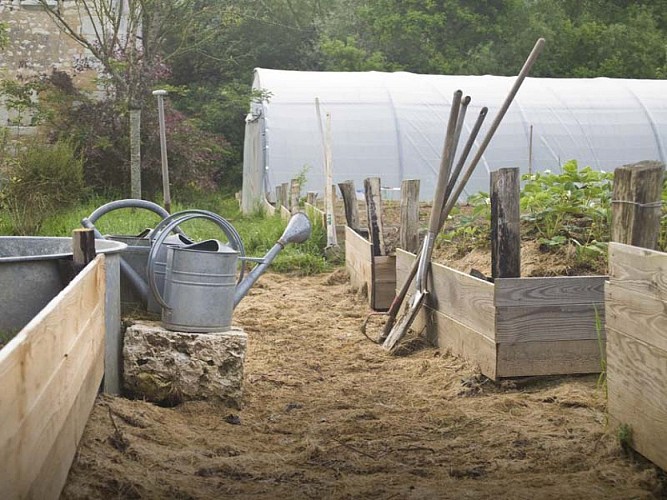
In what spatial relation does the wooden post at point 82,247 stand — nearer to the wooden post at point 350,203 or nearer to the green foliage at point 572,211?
the green foliage at point 572,211

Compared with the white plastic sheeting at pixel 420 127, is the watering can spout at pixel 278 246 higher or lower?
lower

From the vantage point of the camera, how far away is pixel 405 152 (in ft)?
48.9

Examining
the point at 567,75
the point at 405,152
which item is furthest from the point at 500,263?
the point at 567,75

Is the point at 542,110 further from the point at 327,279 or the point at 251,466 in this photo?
the point at 251,466

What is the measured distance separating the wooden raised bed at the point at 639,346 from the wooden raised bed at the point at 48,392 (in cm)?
173

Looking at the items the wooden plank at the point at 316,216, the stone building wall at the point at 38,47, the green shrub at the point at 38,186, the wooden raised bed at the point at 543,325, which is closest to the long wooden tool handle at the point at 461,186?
the wooden raised bed at the point at 543,325

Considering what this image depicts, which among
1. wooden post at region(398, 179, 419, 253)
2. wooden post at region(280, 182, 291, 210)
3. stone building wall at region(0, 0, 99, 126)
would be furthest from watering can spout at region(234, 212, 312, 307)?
stone building wall at region(0, 0, 99, 126)

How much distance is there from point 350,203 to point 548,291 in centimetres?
412

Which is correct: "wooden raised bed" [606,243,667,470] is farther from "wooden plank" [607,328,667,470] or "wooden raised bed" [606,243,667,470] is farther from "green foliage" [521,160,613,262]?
"green foliage" [521,160,613,262]

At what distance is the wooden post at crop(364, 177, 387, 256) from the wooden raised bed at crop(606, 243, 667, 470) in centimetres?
352

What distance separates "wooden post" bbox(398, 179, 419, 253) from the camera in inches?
248

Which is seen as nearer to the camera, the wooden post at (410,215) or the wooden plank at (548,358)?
the wooden plank at (548,358)

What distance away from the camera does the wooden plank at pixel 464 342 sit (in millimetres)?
4344

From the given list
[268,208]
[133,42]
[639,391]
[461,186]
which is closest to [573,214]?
[461,186]
